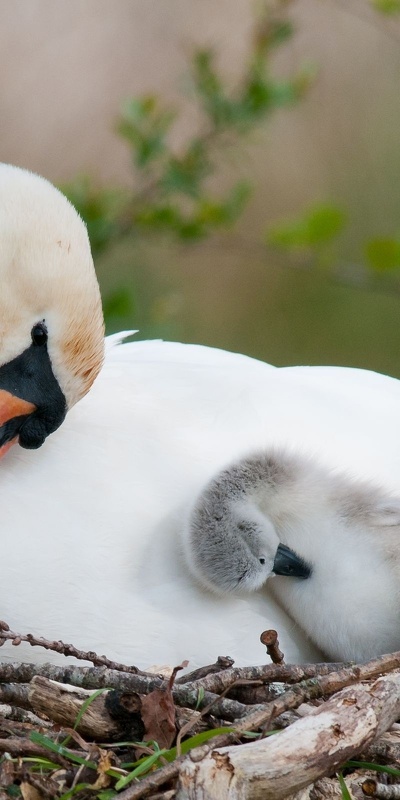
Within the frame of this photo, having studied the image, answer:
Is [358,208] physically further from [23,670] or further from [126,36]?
[23,670]

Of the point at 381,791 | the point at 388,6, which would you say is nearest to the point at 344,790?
the point at 381,791


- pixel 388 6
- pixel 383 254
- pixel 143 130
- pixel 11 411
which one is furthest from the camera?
pixel 143 130

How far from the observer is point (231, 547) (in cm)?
297

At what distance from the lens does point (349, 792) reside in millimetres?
2430

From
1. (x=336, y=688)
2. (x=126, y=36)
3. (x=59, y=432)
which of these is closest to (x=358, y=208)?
(x=126, y=36)

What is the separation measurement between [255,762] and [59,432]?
4.07 ft

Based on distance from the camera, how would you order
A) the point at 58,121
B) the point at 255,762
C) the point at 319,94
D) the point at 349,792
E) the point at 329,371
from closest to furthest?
the point at 255,762 → the point at 349,792 → the point at 329,371 → the point at 58,121 → the point at 319,94

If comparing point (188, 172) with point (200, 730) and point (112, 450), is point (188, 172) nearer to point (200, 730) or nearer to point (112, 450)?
point (112, 450)

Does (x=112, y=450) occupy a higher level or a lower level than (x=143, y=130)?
lower

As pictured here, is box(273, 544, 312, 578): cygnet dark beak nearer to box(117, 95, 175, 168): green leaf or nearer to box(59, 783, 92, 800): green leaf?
box(59, 783, 92, 800): green leaf

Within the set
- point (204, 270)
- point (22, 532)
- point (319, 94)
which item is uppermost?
point (22, 532)

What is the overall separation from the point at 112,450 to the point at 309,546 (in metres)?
0.56

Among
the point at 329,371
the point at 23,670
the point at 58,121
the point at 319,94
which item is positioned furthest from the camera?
the point at 319,94

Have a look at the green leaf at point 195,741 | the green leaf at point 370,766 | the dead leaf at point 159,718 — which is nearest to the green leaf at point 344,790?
the green leaf at point 370,766
